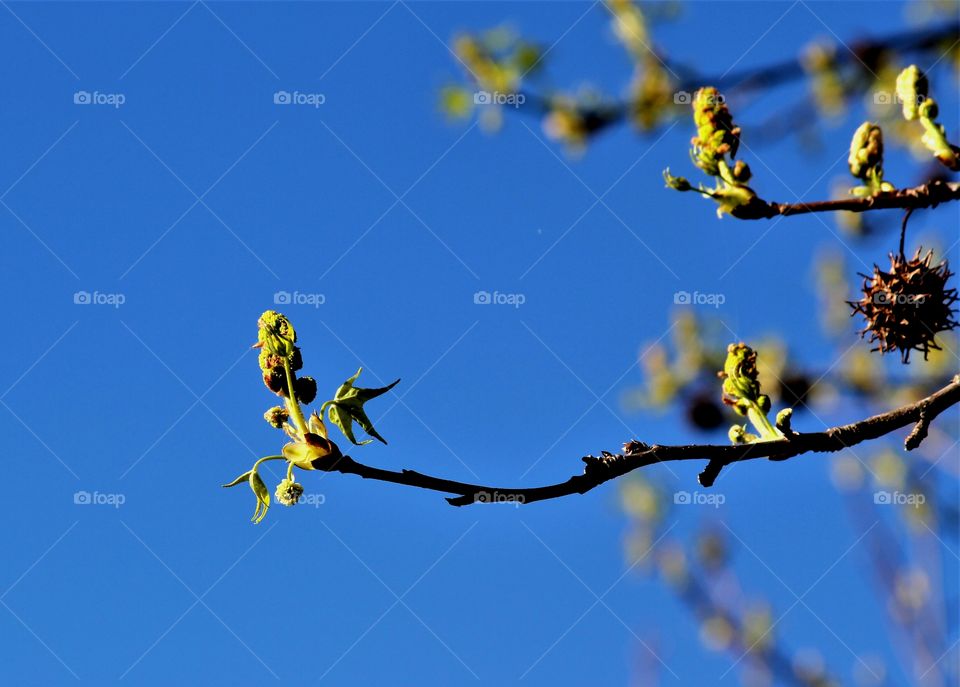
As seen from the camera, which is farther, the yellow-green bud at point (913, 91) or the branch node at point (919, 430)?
the yellow-green bud at point (913, 91)

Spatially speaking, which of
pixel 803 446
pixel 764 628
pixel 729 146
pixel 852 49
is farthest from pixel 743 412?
pixel 764 628

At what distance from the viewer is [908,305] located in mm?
2828

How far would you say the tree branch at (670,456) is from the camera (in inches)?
82.7

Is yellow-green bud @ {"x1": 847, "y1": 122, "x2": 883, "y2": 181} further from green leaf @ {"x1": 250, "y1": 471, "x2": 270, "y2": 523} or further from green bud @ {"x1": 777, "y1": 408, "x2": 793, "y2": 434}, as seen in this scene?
green leaf @ {"x1": 250, "y1": 471, "x2": 270, "y2": 523}

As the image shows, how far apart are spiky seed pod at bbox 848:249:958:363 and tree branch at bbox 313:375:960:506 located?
392 mm

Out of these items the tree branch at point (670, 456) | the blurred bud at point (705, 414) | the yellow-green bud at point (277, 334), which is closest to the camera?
the tree branch at point (670, 456)

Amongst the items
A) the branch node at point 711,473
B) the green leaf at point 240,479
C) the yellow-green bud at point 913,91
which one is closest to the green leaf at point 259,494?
the green leaf at point 240,479

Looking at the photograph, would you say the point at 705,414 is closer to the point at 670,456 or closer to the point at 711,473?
the point at 711,473

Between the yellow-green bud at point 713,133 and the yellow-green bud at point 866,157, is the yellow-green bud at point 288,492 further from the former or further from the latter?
the yellow-green bud at point 866,157

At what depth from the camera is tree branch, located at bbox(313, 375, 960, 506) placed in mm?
2100

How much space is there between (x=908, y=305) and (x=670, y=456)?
1.12 m

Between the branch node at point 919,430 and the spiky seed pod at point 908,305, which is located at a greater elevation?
the spiky seed pod at point 908,305

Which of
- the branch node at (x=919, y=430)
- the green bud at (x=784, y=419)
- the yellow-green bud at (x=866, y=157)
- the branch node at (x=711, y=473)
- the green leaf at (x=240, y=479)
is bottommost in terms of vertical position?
the green leaf at (x=240, y=479)

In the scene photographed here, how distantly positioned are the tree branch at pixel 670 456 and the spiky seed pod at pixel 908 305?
392 mm
